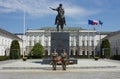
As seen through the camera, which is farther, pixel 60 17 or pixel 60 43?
pixel 60 17

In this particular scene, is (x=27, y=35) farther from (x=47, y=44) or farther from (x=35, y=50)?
(x=35, y=50)

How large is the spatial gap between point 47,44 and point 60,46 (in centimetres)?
9150

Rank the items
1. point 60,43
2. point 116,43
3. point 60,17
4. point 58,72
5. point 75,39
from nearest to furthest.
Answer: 1. point 58,72
2. point 60,43
3. point 60,17
4. point 116,43
5. point 75,39

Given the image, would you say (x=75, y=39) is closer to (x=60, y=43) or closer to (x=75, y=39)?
(x=75, y=39)

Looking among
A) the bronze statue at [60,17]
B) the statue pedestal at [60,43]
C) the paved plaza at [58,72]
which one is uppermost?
the bronze statue at [60,17]

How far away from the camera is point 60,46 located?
91.8 ft

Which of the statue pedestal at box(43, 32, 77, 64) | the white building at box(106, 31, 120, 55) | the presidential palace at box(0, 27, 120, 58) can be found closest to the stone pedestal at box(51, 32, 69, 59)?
the statue pedestal at box(43, 32, 77, 64)

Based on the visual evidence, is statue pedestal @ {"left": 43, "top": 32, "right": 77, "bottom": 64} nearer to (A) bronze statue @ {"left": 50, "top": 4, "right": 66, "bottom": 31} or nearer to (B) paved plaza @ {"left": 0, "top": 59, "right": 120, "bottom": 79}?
(A) bronze statue @ {"left": 50, "top": 4, "right": 66, "bottom": 31}

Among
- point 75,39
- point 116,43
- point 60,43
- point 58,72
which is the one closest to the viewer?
point 58,72

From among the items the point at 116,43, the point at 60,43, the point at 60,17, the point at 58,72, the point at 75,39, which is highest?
the point at 75,39

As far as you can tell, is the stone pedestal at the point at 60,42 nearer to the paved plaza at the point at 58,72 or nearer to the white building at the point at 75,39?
the paved plaza at the point at 58,72

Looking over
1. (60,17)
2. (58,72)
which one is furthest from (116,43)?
(58,72)

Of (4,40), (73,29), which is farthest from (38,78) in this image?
(73,29)

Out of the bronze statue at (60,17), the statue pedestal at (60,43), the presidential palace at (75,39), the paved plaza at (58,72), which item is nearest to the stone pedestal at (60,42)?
the statue pedestal at (60,43)
